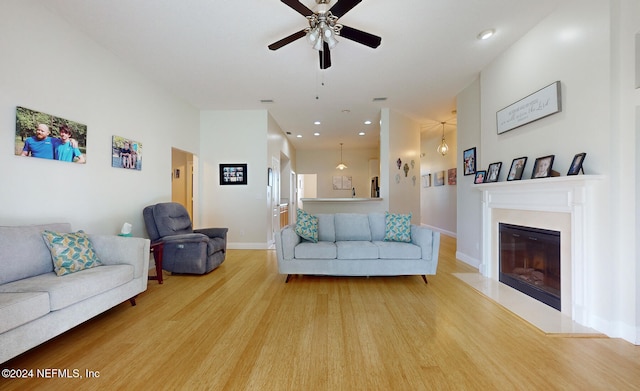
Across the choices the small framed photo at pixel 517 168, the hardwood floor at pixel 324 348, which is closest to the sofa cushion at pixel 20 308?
the hardwood floor at pixel 324 348

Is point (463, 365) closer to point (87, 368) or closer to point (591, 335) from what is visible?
point (591, 335)

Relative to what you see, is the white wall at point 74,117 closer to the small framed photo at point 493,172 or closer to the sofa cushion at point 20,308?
the sofa cushion at point 20,308

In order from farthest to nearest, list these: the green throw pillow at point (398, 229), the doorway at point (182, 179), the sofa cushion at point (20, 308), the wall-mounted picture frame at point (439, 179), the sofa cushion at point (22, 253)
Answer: the wall-mounted picture frame at point (439, 179), the doorway at point (182, 179), the green throw pillow at point (398, 229), the sofa cushion at point (22, 253), the sofa cushion at point (20, 308)

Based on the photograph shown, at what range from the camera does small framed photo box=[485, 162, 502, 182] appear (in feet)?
11.2

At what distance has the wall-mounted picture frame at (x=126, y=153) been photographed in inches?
137

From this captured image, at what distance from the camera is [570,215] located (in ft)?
7.92

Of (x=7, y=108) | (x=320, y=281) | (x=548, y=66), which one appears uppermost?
(x=548, y=66)

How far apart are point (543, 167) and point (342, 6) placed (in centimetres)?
250

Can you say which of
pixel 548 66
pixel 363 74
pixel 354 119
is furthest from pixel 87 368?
pixel 354 119

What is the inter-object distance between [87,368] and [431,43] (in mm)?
4330

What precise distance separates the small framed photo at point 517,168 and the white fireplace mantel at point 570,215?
0.36 ft

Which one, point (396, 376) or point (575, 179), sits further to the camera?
point (575, 179)

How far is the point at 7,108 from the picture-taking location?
2324 mm

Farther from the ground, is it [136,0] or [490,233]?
[136,0]
